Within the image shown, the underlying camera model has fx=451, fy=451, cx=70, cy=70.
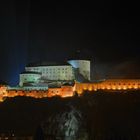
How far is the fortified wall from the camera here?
58.6 metres

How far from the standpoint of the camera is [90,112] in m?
53.5

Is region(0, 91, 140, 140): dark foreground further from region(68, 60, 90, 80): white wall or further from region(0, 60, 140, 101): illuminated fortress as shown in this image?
region(68, 60, 90, 80): white wall

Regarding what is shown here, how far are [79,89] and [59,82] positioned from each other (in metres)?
3.96

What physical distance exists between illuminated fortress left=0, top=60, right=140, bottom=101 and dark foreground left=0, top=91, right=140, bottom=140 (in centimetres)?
241

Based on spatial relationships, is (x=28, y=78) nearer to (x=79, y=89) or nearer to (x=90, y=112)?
(x=79, y=89)

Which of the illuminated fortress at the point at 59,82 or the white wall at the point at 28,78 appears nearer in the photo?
the illuminated fortress at the point at 59,82

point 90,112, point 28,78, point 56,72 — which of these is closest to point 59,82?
point 56,72

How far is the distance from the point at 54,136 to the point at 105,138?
5.54m

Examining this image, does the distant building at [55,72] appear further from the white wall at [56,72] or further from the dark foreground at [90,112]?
the dark foreground at [90,112]

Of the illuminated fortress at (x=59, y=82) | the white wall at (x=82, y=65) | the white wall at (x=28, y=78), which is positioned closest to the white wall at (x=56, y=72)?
the illuminated fortress at (x=59, y=82)

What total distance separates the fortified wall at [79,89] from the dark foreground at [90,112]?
2.14 meters

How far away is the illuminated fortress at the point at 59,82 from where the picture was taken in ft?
194

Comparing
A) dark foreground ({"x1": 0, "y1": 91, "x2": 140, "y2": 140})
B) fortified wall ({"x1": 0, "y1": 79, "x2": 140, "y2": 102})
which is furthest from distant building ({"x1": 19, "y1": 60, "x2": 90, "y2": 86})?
dark foreground ({"x1": 0, "y1": 91, "x2": 140, "y2": 140})

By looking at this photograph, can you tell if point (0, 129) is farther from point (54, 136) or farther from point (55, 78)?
point (55, 78)
